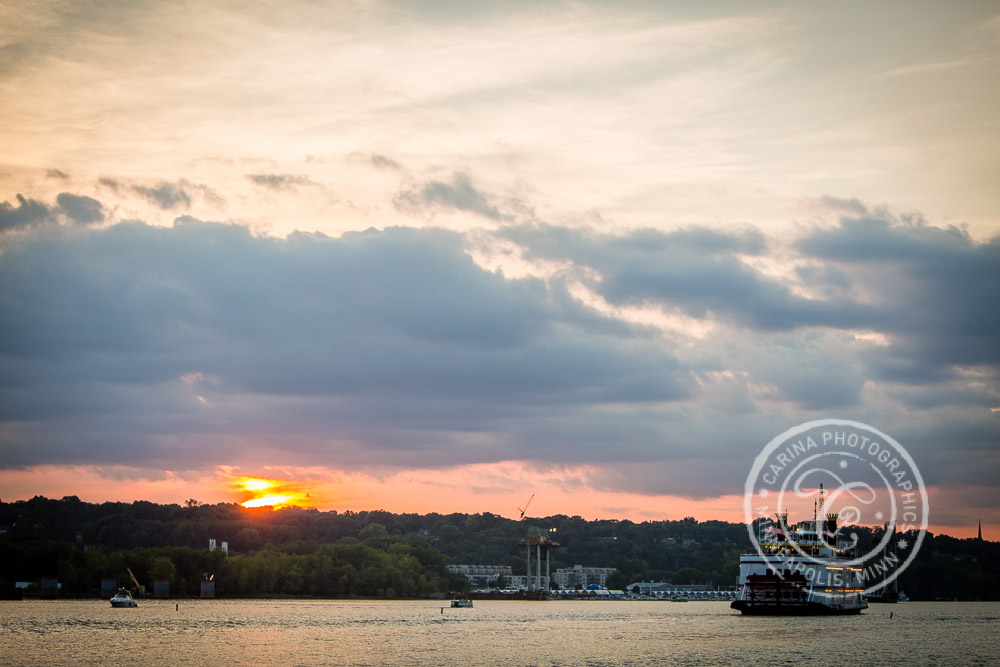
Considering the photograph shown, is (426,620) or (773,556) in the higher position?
(773,556)

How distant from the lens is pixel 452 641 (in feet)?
463

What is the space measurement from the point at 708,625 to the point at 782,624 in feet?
59.4

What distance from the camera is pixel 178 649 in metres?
121

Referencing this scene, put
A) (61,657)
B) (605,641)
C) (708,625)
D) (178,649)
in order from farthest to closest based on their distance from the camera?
(708,625)
(605,641)
(178,649)
(61,657)

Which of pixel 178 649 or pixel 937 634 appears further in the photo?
pixel 937 634

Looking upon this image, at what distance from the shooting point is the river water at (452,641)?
11381 centimetres

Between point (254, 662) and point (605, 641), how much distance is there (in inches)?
2162

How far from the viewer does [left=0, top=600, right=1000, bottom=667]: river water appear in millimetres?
113812

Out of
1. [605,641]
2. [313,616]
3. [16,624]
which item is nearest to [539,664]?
[605,641]

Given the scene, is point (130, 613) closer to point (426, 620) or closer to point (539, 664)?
point (426, 620)

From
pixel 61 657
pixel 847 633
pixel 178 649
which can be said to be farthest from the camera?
pixel 847 633

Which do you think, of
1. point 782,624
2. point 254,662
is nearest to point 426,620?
point 782,624

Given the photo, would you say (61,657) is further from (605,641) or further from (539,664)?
(605,641)

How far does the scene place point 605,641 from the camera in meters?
147
